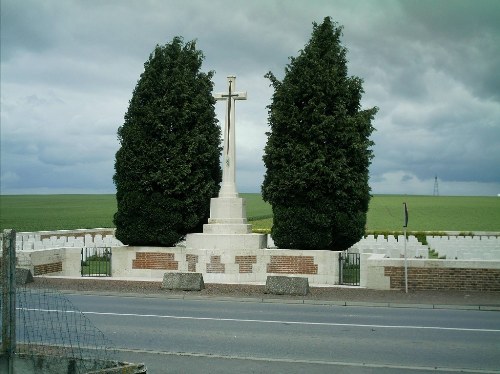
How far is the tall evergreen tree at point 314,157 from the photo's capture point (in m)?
22.1

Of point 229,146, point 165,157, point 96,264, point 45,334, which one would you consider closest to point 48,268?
point 96,264

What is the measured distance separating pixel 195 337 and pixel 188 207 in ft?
40.7

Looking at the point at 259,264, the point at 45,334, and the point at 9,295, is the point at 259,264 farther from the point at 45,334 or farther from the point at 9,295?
the point at 9,295

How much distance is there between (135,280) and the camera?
69.9 ft

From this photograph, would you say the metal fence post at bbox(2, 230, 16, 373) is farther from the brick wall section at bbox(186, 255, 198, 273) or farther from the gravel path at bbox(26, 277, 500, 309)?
the brick wall section at bbox(186, 255, 198, 273)

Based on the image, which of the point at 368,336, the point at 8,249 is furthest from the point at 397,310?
the point at 8,249

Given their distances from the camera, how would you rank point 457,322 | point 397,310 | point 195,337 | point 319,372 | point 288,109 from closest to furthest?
point 319,372 → point 195,337 → point 457,322 → point 397,310 → point 288,109

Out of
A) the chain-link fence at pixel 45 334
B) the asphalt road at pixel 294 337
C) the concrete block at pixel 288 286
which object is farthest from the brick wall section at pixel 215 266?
the chain-link fence at pixel 45 334

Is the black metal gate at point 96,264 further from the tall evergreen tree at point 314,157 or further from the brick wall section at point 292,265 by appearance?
the tall evergreen tree at point 314,157

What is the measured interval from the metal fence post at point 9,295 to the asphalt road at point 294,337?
2.67 meters

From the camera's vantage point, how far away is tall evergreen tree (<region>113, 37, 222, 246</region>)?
75.2 feet

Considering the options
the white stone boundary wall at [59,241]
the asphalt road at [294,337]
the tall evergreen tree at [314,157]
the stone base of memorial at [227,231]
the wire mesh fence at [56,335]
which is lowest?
the asphalt road at [294,337]

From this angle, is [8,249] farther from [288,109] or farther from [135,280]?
[288,109]

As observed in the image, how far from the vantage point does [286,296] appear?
1738 centimetres
